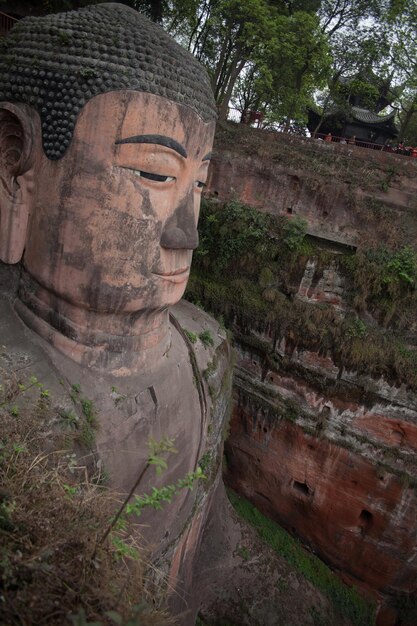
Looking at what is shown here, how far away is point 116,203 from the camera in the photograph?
12.2ft

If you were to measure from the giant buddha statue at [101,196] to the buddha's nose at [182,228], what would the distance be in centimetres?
1

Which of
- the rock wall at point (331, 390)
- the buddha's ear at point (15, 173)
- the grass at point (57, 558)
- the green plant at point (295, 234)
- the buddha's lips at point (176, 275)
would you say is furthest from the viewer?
the green plant at point (295, 234)

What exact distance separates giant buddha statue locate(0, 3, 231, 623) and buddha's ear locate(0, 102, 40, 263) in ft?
0.03

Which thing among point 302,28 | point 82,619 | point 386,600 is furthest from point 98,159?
point 386,600

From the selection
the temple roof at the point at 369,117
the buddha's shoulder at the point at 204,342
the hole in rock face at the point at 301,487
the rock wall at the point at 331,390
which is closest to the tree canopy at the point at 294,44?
the temple roof at the point at 369,117

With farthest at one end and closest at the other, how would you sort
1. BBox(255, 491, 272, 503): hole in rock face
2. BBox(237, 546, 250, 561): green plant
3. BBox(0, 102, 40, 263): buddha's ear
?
BBox(255, 491, 272, 503): hole in rock face < BBox(237, 546, 250, 561): green plant < BBox(0, 102, 40, 263): buddha's ear

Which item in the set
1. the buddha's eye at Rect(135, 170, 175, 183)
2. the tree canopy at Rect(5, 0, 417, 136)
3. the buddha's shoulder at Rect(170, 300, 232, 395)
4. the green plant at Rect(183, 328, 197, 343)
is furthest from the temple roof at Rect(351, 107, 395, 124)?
the buddha's eye at Rect(135, 170, 175, 183)

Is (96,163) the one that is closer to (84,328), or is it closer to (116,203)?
A: (116,203)

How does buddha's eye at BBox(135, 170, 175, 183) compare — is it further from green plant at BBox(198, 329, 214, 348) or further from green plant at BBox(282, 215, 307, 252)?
green plant at BBox(282, 215, 307, 252)

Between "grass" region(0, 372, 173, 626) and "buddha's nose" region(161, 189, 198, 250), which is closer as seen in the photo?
"grass" region(0, 372, 173, 626)

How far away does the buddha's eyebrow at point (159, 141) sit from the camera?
3.61 metres

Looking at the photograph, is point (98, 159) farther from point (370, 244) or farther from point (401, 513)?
point (401, 513)

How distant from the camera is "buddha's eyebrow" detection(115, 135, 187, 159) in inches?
142

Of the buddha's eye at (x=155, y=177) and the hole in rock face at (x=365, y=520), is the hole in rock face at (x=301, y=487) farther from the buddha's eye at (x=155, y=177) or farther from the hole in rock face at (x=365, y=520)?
the buddha's eye at (x=155, y=177)
